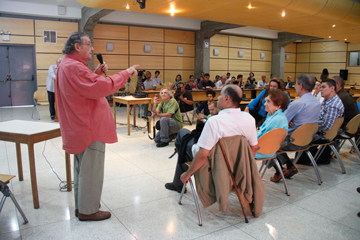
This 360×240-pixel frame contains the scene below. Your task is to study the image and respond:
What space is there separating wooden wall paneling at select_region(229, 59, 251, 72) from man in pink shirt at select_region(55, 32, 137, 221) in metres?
13.2

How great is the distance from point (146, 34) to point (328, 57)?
36.7 ft

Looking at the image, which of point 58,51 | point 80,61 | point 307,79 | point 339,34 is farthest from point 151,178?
point 339,34

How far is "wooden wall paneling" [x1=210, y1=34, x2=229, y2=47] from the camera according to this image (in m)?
14.1

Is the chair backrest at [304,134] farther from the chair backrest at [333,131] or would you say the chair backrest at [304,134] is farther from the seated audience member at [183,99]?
the seated audience member at [183,99]

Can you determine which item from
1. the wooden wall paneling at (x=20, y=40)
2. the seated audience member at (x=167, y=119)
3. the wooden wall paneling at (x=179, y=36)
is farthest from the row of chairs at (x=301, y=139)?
the wooden wall paneling at (x=179, y=36)

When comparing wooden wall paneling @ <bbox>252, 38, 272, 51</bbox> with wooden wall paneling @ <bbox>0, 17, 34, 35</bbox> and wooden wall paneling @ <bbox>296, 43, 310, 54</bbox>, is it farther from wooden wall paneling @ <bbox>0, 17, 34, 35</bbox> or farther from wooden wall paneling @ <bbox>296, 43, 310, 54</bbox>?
wooden wall paneling @ <bbox>0, 17, 34, 35</bbox>

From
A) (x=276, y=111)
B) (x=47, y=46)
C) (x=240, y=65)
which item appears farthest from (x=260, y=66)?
(x=276, y=111)

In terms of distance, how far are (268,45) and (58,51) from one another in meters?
11.6

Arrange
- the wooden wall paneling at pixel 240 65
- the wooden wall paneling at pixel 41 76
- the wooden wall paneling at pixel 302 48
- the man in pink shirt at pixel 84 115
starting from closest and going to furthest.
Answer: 1. the man in pink shirt at pixel 84 115
2. the wooden wall paneling at pixel 41 76
3. the wooden wall paneling at pixel 240 65
4. the wooden wall paneling at pixel 302 48

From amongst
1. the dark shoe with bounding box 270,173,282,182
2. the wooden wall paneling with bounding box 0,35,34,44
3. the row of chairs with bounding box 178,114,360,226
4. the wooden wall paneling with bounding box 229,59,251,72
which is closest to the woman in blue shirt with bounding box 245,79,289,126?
the row of chairs with bounding box 178,114,360,226

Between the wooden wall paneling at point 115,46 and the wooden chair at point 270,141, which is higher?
the wooden wall paneling at point 115,46

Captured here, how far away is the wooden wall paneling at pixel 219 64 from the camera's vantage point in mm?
14172

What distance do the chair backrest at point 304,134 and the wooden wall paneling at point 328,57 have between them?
15518mm

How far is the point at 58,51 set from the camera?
10453mm
